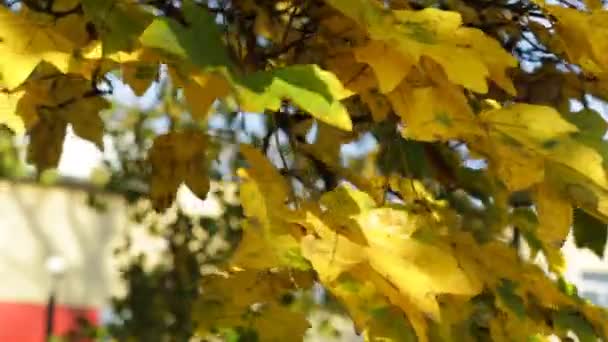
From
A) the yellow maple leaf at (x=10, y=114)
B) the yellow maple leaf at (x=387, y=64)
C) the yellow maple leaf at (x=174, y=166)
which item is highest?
the yellow maple leaf at (x=387, y=64)

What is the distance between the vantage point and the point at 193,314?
2.20ft

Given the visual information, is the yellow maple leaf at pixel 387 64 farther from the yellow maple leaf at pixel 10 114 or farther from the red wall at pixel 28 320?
the red wall at pixel 28 320

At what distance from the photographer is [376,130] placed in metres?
0.65

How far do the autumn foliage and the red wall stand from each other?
156 inches

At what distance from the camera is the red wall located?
4.46 meters

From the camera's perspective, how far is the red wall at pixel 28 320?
4457 mm

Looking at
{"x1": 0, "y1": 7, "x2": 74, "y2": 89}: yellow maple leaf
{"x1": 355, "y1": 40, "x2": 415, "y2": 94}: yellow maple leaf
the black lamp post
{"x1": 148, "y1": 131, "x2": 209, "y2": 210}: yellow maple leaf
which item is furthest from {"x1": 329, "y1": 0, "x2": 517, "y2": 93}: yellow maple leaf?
the black lamp post

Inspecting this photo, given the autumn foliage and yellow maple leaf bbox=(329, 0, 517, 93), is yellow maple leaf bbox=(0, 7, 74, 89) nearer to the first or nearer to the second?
the autumn foliage

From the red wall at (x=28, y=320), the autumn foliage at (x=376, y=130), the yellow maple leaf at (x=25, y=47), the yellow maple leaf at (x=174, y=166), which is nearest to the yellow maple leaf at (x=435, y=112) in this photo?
the autumn foliage at (x=376, y=130)

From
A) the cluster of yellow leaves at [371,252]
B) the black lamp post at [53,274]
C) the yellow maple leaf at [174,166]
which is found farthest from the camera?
the black lamp post at [53,274]

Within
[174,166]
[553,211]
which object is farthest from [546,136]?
[174,166]

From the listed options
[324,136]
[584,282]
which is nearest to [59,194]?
[584,282]

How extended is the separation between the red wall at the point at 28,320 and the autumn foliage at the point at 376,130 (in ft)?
13.0

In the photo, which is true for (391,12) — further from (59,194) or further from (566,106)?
(59,194)
